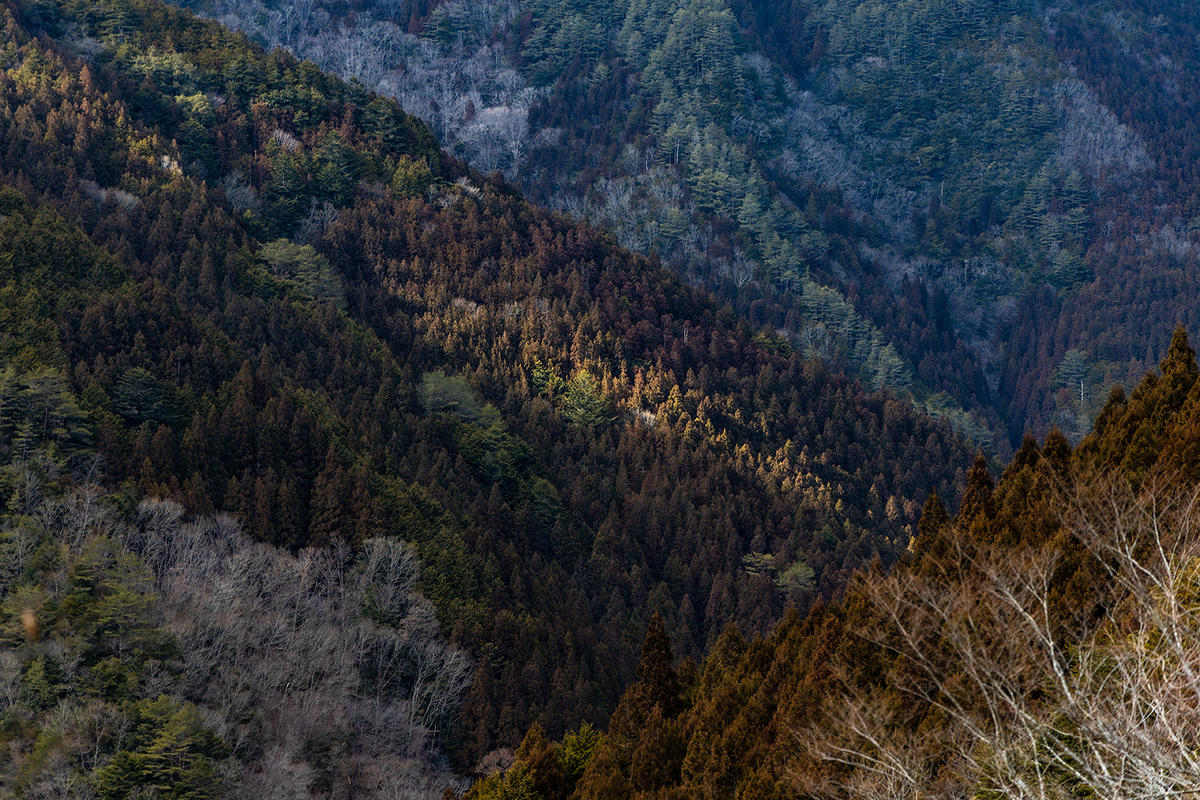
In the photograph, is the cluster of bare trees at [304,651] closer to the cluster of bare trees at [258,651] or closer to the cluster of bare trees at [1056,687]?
the cluster of bare trees at [258,651]

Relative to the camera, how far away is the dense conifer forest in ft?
96.0

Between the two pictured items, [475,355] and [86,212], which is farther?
[475,355]

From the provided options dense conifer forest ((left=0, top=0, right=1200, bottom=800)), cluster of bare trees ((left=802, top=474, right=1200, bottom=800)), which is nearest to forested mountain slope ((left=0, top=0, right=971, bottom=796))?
dense conifer forest ((left=0, top=0, right=1200, bottom=800))

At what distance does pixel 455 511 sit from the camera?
98.8 meters

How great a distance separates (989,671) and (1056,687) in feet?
4.04

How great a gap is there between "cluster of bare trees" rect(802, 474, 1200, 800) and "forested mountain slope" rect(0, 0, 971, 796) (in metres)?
37.8

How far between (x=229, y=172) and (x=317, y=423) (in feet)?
232

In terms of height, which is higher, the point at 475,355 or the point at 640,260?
the point at 640,260

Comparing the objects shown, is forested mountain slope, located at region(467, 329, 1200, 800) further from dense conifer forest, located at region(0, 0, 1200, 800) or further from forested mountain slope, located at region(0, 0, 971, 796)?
forested mountain slope, located at region(0, 0, 971, 796)

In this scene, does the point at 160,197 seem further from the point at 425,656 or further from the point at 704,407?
the point at 425,656

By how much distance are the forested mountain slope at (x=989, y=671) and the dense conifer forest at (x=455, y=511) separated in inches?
8.2

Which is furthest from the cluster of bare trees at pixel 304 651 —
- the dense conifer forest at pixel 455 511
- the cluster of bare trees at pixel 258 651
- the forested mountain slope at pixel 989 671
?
the forested mountain slope at pixel 989 671

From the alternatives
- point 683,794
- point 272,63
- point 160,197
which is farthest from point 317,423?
point 272,63

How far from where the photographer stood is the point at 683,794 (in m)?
44.0
